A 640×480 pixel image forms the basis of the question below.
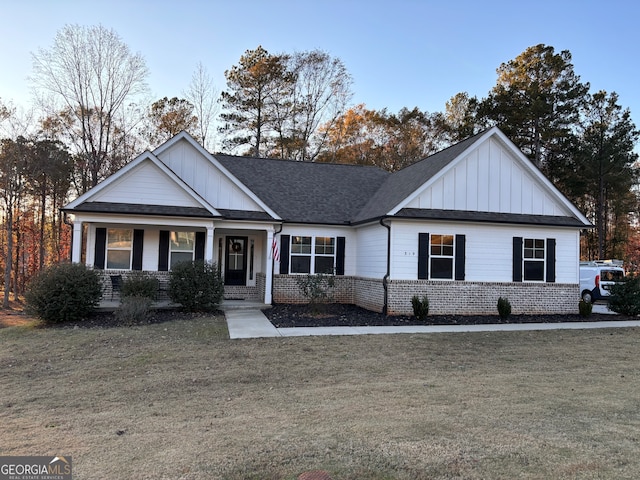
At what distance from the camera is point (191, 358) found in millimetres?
8266

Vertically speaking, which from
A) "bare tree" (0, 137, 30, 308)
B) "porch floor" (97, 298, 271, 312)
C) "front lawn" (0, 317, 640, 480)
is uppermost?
"bare tree" (0, 137, 30, 308)

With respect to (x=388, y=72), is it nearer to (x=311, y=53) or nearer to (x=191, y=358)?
(x=311, y=53)

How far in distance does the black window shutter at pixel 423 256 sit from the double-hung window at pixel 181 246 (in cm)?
755

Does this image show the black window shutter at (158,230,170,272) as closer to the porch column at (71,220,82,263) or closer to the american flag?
the porch column at (71,220,82,263)

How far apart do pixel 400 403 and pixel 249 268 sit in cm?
1243

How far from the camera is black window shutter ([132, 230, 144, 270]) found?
603 inches

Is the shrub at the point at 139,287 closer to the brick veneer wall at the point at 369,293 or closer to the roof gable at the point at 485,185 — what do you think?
the brick veneer wall at the point at 369,293

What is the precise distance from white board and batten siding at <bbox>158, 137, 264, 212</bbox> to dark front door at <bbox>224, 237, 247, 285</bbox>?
2.13 m

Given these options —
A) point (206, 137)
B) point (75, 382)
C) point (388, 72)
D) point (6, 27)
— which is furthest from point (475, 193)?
point (206, 137)

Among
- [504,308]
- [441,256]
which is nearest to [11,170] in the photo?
[441,256]

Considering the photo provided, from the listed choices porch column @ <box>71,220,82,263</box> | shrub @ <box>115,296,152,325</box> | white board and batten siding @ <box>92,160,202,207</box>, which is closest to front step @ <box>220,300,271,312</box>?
shrub @ <box>115,296,152,325</box>

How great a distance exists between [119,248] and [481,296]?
467 inches

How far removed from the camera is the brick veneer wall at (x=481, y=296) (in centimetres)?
1409

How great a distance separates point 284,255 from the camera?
16250mm
